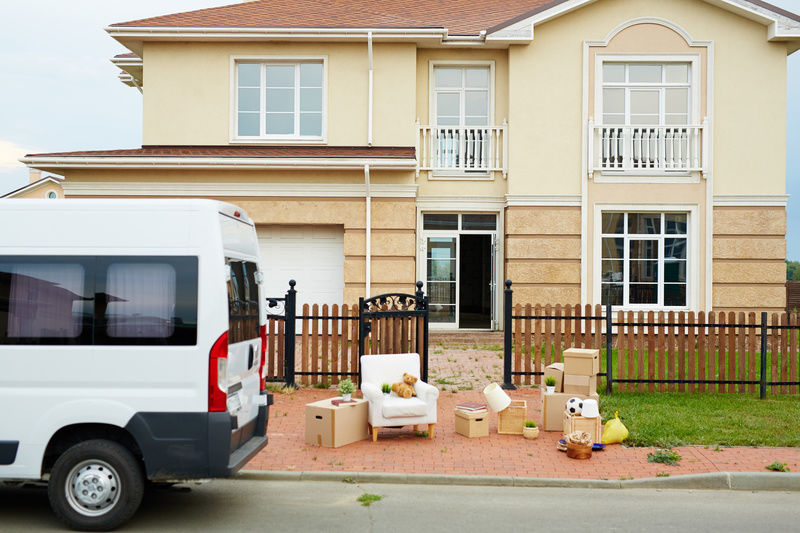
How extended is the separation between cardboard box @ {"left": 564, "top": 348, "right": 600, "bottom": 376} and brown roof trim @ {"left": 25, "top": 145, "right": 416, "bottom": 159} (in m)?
7.23

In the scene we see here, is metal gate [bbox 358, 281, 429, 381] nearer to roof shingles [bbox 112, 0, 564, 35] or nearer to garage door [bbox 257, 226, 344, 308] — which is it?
garage door [bbox 257, 226, 344, 308]

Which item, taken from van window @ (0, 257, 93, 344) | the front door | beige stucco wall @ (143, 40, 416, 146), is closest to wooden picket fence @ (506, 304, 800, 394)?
the front door

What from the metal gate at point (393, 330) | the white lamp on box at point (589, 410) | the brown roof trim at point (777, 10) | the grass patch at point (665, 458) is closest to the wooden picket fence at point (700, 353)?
the metal gate at point (393, 330)

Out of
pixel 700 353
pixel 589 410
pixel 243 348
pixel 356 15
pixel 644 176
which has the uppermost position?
pixel 356 15

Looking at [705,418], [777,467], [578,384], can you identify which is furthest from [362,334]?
[777,467]

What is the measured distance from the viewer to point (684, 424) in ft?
28.8

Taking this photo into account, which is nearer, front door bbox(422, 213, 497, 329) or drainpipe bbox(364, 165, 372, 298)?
drainpipe bbox(364, 165, 372, 298)

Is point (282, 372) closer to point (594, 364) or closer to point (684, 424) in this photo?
point (594, 364)

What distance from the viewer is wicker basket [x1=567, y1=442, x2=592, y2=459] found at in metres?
7.52

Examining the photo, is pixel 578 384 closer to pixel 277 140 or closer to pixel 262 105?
pixel 277 140

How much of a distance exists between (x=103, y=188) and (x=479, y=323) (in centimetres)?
917

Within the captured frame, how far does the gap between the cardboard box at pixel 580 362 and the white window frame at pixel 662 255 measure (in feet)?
24.4

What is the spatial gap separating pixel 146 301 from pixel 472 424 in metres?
4.33

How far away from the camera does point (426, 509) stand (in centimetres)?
603
